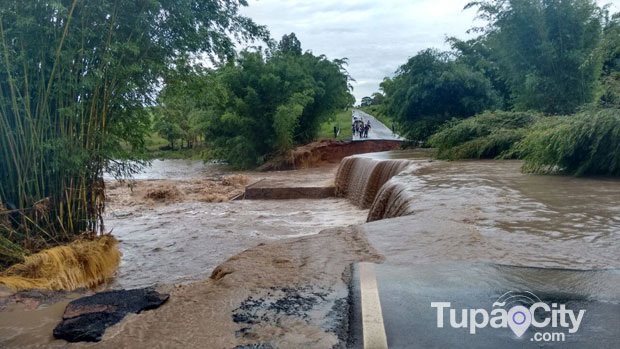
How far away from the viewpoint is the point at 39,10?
4.61 metres

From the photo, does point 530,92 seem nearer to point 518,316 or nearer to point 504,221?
point 504,221

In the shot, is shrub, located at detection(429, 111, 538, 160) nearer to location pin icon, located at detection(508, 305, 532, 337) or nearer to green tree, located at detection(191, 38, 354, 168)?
location pin icon, located at detection(508, 305, 532, 337)

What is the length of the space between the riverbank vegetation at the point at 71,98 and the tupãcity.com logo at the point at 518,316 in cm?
388

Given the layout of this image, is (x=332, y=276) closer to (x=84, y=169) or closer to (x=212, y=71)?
(x=84, y=169)

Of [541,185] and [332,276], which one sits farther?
[541,185]

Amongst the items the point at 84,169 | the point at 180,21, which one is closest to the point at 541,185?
the point at 180,21

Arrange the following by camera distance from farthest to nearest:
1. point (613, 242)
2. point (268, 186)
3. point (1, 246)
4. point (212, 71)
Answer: point (268, 186)
point (212, 71)
point (1, 246)
point (613, 242)

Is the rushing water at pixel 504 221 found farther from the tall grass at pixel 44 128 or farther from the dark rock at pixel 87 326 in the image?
the tall grass at pixel 44 128

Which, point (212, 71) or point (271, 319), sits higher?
point (212, 71)

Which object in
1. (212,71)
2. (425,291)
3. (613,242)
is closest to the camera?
(425,291)

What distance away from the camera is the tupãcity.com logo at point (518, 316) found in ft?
7.30

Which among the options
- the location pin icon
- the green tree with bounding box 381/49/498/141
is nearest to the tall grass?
the location pin icon

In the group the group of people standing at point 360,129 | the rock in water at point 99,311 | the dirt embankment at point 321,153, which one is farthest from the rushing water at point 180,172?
the rock in water at point 99,311

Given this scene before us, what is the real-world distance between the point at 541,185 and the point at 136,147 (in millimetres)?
6080
